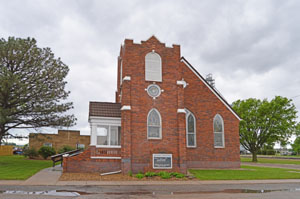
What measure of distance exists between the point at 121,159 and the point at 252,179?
25.2 feet

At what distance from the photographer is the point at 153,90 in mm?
18172

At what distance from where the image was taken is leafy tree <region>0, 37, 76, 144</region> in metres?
19.1

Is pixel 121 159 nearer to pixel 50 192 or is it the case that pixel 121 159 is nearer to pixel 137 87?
pixel 137 87

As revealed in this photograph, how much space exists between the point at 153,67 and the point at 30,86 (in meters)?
9.12

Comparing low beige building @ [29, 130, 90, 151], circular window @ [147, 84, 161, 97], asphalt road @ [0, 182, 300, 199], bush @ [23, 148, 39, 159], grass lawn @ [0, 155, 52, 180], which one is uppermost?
circular window @ [147, 84, 161, 97]

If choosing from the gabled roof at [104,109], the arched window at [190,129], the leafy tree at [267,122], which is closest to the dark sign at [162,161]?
the gabled roof at [104,109]

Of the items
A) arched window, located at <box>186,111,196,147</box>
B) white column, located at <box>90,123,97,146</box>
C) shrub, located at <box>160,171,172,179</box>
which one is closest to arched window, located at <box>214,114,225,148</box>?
arched window, located at <box>186,111,196,147</box>

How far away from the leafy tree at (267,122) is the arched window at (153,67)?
73.8 ft

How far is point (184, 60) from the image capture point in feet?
75.0

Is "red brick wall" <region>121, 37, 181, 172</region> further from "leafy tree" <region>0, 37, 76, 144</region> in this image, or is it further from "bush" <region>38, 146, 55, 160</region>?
"bush" <region>38, 146, 55, 160</region>

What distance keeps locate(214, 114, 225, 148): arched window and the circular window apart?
22.3 feet

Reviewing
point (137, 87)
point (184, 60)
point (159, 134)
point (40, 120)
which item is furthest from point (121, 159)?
point (184, 60)

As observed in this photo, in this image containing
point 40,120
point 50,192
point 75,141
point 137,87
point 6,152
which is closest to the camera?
point 50,192

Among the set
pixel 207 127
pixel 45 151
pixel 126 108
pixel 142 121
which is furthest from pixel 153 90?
pixel 45 151
